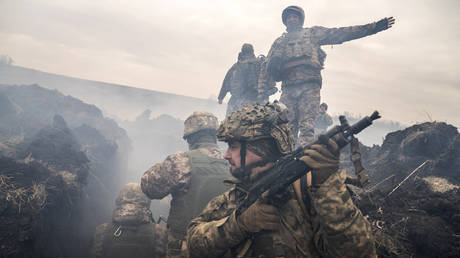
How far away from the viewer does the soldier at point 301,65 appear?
19.0 feet

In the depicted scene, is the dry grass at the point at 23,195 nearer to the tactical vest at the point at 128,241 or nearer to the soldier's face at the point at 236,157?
the tactical vest at the point at 128,241

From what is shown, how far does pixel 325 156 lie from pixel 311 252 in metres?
0.76

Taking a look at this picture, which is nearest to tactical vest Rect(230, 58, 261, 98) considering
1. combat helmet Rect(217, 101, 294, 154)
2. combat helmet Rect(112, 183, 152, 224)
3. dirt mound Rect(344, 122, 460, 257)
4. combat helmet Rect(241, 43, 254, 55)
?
combat helmet Rect(241, 43, 254, 55)

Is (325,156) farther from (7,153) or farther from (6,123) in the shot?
(6,123)

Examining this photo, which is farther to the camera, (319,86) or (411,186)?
(319,86)

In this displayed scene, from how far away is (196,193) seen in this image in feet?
13.1

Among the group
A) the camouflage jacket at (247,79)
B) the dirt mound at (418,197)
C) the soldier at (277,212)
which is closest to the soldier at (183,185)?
the soldier at (277,212)

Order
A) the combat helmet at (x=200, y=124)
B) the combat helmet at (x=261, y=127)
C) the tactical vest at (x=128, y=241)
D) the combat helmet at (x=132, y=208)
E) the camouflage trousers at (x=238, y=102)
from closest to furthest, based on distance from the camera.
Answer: the combat helmet at (x=261, y=127) < the tactical vest at (x=128, y=241) < the combat helmet at (x=132, y=208) < the combat helmet at (x=200, y=124) < the camouflage trousers at (x=238, y=102)

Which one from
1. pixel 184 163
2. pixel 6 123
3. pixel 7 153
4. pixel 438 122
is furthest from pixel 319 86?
pixel 6 123

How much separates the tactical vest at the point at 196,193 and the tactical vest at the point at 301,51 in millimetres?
3492

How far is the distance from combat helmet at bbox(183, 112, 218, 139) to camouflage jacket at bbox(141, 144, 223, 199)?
1140mm

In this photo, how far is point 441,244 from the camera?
2.13 m

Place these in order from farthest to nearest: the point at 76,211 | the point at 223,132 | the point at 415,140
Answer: the point at 76,211
the point at 415,140
the point at 223,132

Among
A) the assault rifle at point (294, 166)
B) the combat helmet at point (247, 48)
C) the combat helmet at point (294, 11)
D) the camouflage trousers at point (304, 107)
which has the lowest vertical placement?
the assault rifle at point (294, 166)
